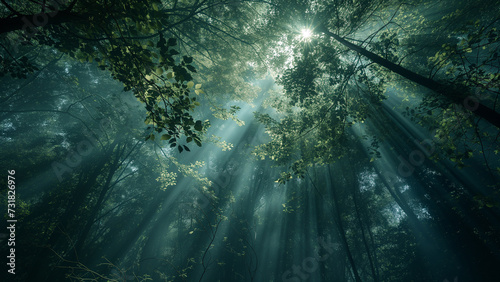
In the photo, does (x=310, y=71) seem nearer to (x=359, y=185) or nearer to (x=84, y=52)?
(x=84, y=52)

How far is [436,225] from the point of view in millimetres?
11891

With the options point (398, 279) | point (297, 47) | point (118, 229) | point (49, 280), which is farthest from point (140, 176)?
point (398, 279)

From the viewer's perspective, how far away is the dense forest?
290 cm

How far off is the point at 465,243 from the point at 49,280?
2268 centimetres

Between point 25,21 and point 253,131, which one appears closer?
point 25,21

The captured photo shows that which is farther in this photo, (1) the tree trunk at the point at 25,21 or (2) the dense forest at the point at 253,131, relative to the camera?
(2) the dense forest at the point at 253,131

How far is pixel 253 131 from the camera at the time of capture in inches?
761

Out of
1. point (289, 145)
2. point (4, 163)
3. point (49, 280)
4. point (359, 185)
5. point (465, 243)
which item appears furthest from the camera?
point (359, 185)

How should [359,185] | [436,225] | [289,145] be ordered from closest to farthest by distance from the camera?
[289,145], [436,225], [359,185]

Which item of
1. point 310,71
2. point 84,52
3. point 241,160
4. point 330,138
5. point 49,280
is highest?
point 241,160

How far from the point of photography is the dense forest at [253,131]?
290 cm

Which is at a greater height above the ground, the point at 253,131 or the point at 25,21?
the point at 253,131

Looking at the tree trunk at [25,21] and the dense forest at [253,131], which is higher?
the dense forest at [253,131]

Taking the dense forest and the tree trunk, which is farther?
the dense forest
